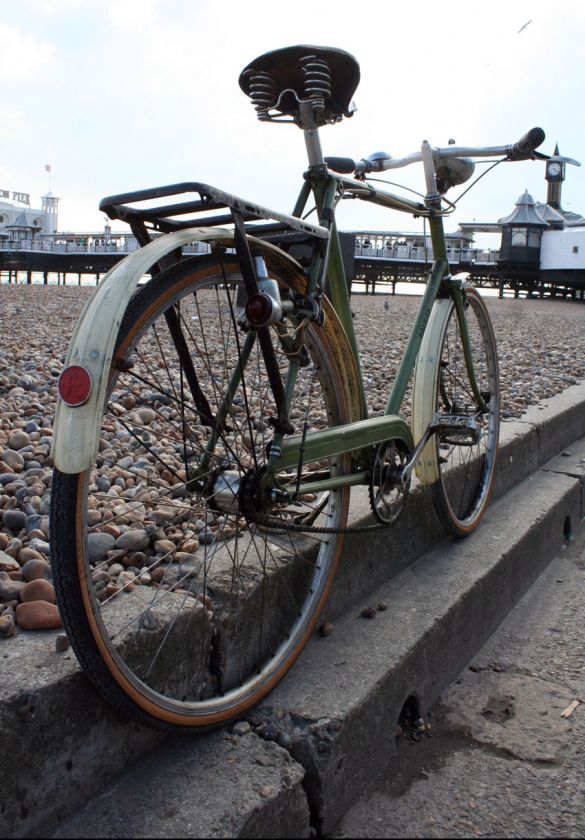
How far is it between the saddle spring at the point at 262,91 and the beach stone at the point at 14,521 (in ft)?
4.03

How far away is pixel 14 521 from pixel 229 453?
0.67 m

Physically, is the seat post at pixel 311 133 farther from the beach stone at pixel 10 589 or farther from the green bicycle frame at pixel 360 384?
the beach stone at pixel 10 589

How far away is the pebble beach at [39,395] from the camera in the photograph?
170 centimetres

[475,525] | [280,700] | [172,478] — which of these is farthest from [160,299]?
[475,525]

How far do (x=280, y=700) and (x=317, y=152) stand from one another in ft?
4.54

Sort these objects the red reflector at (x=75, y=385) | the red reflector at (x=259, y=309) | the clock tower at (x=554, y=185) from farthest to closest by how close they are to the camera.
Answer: the clock tower at (x=554, y=185), the red reflector at (x=259, y=309), the red reflector at (x=75, y=385)

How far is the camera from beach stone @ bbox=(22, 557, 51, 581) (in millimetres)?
1805

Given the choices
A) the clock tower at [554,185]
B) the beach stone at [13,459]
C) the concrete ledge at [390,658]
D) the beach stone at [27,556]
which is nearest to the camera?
the concrete ledge at [390,658]

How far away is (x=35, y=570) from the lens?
5.95 feet

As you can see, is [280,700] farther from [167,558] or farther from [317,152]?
[317,152]

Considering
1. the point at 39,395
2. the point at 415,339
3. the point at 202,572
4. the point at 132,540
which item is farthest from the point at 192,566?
the point at 39,395

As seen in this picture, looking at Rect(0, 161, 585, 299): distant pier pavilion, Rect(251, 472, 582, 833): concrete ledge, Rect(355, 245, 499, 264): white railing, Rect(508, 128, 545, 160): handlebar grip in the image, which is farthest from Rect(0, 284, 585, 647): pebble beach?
Rect(355, 245, 499, 264): white railing

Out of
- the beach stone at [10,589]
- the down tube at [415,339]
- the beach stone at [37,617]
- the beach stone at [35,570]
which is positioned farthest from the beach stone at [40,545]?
the down tube at [415,339]

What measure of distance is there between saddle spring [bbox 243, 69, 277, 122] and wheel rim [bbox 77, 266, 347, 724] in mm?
513
